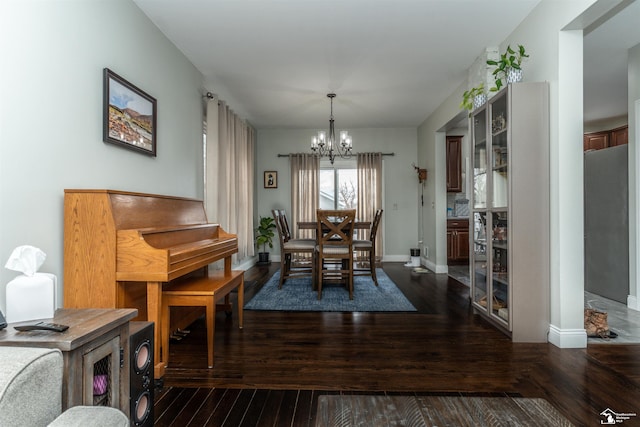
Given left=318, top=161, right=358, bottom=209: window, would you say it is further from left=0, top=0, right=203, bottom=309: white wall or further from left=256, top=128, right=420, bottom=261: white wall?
left=0, top=0, right=203, bottom=309: white wall

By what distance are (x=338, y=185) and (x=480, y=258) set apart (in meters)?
3.84

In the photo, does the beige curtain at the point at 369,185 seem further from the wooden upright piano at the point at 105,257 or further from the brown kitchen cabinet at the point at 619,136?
the wooden upright piano at the point at 105,257

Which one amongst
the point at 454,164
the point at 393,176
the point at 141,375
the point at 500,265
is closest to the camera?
the point at 141,375

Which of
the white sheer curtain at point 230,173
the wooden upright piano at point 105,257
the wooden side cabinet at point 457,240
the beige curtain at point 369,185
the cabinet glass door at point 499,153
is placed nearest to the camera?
the wooden upright piano at point 105,257

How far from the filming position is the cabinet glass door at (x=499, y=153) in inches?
103

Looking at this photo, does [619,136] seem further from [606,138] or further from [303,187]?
[303,187]

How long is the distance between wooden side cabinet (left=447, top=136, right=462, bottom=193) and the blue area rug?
2.32 m

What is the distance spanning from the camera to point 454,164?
573 cm

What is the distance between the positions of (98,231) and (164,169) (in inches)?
48.6

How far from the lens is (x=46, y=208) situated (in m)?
1.76

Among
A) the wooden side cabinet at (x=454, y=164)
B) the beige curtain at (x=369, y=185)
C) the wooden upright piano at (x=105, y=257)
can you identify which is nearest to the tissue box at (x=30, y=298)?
the wooden upright piano at (x=105, y=257)

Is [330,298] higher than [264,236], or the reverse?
[264,236]

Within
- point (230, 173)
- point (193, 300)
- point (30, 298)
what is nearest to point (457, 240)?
point (230, 173)

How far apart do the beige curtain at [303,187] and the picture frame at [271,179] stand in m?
0.35
